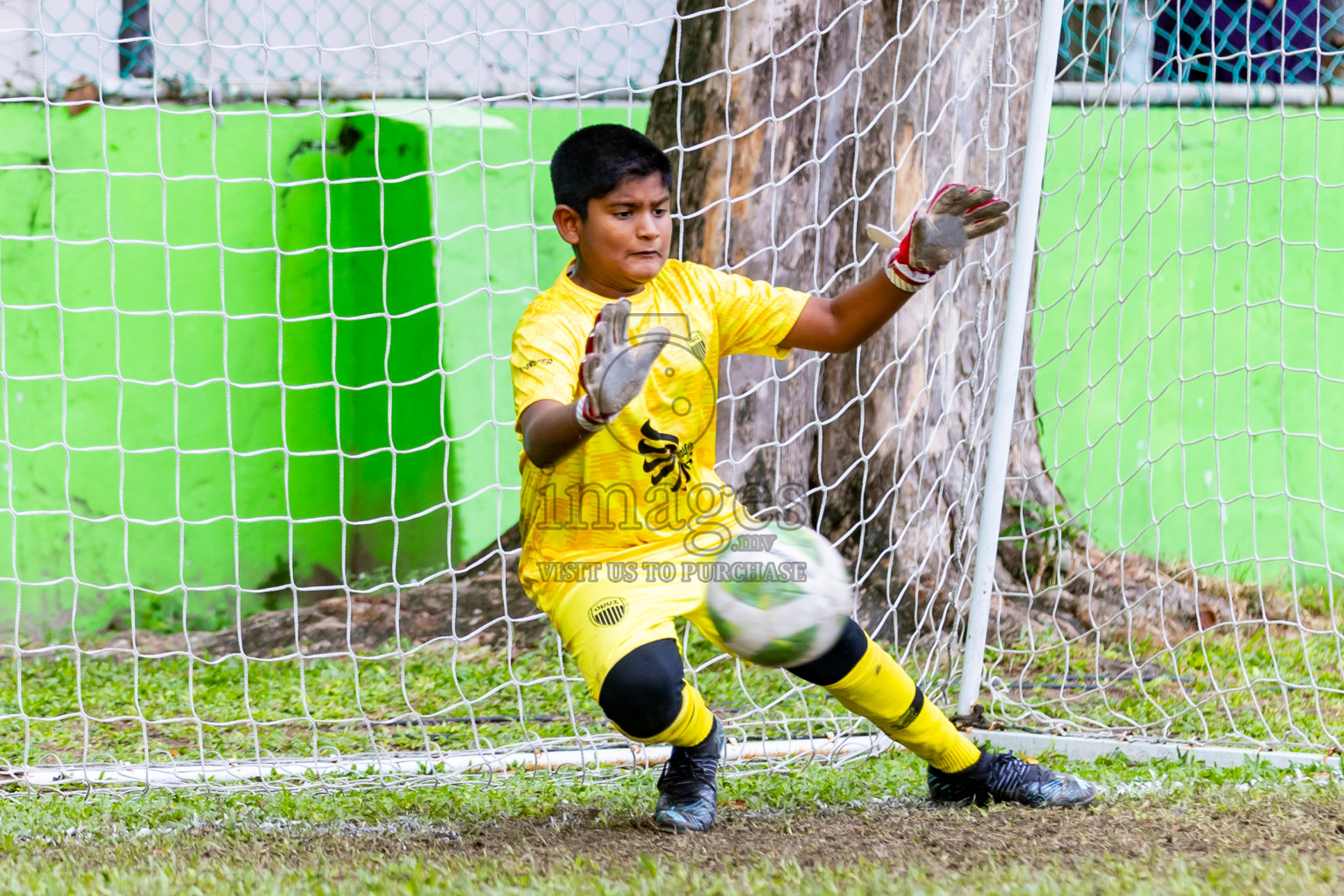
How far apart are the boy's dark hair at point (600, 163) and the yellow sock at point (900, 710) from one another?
113 centimetres

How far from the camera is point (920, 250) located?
8.61 ft

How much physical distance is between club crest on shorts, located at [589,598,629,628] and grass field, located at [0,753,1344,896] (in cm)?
44

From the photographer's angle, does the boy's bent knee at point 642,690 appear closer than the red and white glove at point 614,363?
No

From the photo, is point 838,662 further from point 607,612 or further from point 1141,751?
point 1141,751

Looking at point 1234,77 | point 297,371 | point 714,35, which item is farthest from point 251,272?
point 1234,77

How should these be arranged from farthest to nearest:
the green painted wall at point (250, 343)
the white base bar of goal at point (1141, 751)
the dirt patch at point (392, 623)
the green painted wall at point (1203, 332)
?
1. the green painted wall at point (1203, 332)
2. the green painted wall at point (250, 343)
3. the dirt patch at point (392, 623)
4. the white base bar of goal at point (1141, 751)

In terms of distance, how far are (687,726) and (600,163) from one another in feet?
3.85

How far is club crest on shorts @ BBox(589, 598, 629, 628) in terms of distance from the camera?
8.36 ft

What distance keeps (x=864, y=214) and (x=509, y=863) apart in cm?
297

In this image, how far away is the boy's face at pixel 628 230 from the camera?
8.73 feet

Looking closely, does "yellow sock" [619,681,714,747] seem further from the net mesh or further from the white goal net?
the net mesh

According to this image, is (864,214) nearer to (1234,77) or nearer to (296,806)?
(1234,77)

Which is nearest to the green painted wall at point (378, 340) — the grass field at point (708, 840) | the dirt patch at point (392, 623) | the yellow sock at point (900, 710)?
the dirt patch at point (392, 623)

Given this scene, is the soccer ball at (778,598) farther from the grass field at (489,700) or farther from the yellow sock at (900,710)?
the grass field at (489,700)
